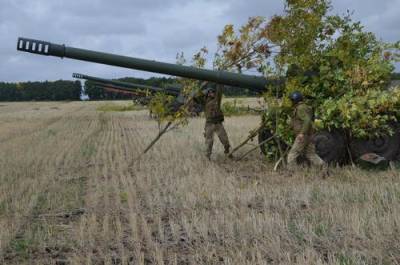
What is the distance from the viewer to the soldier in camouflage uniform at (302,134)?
9688 mm

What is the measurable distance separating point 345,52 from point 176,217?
568 centimetres

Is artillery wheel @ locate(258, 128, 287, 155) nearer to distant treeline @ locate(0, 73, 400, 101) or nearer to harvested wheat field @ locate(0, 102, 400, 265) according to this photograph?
harvested wheat field @ locate(0, 102, 400, 265)

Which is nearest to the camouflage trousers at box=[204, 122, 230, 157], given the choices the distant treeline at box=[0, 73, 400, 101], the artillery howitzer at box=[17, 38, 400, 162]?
the artillery howitzer at box=[17, 38, 400, 162]

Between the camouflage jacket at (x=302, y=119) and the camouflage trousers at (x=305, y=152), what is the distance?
0.15 m

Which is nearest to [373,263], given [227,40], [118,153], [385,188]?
[385,188]

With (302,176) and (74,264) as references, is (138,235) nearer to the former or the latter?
(74,264)

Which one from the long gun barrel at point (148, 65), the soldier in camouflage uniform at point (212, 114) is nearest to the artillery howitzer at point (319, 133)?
the long gun barrel at point (148, 65)

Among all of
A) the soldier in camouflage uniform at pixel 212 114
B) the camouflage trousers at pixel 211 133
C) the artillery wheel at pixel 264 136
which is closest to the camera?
the artillery wheel at pixel 264 136

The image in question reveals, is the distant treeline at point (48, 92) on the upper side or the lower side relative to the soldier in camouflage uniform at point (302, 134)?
lower

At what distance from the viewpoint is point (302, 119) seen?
9.75 meters

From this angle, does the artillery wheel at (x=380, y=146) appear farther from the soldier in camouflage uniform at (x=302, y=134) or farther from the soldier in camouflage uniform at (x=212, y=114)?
the soldier in camouflage uniform at (x=212, y=114)

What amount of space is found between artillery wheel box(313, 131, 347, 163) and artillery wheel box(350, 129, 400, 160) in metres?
0.32

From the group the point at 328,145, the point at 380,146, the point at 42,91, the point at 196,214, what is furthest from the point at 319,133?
the point at 42,91

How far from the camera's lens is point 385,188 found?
7.78 meters
